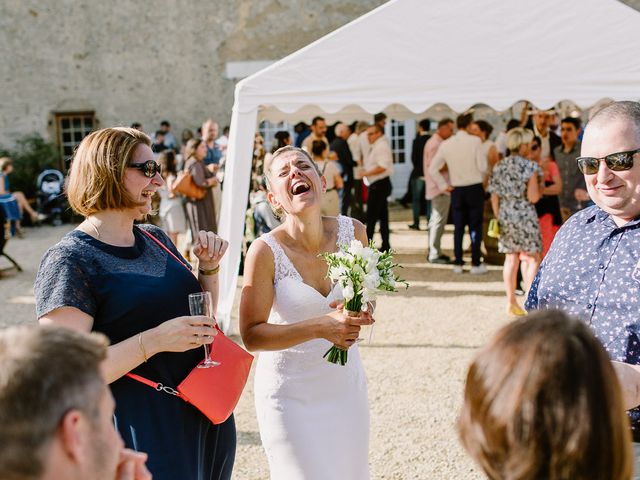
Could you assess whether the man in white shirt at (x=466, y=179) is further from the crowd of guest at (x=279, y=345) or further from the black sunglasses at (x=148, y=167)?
the black sunglasses at (x=148, y=167)

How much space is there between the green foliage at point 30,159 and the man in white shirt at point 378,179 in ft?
34.7

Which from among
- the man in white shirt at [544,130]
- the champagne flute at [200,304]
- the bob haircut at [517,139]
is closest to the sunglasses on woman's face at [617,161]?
the champagne flute at [200,304]

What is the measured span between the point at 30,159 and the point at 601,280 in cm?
1820

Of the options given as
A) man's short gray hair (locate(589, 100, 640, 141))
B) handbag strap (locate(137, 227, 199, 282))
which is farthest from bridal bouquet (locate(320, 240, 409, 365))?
man's short gray hair (locate(589, 100, 640, 141))

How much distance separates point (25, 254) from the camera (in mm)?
13555

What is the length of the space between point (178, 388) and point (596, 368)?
1.68 metres

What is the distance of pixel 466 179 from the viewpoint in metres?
9.80

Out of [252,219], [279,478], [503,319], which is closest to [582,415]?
[279,478]

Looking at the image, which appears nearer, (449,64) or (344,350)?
(344,350)

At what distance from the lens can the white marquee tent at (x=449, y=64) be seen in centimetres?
684

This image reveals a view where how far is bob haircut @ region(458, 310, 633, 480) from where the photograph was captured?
131cm

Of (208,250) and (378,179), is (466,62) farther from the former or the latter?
(208,250)

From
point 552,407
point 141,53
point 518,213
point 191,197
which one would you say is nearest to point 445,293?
point 518,213

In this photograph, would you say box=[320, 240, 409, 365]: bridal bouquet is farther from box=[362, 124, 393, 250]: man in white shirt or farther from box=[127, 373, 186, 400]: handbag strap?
box=[362, 124, 393, 250]: man in white shirt
